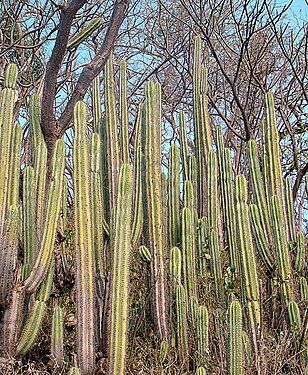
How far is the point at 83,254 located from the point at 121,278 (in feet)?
1.00

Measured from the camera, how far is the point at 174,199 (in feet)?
15.9

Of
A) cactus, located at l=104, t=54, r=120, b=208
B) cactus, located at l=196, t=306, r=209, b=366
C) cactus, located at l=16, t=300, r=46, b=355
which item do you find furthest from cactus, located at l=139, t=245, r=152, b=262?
cactus, located at l=16, t=300, r=46, b=355

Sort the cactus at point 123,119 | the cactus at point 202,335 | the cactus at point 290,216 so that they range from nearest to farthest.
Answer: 1. the cactus at point 202,335
2. the cactus at point 123,119
3. the cactus at point 290,216

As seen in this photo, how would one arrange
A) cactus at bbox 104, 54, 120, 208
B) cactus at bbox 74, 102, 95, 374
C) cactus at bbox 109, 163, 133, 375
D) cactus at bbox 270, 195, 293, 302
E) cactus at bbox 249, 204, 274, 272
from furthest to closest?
cactus at bbox 104, 54, 120, 208 → cactus at bbox 249, 204, 274, 272 → cactus at bbox 270, 195, 293, 302 → cactus at bbox 74, 102, 95, 374 → cactus at bbox 109, 163, 133, 375

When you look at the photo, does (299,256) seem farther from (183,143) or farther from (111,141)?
(183,143)

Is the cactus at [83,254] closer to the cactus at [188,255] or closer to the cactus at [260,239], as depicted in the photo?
the cactus at [188,255]

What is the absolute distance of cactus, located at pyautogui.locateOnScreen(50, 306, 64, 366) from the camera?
11.6ft

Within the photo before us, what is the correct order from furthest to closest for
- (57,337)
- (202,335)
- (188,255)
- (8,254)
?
(188,255)
(202,335)
(57,337)
(8,254)

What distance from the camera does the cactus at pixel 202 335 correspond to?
3.79 metres

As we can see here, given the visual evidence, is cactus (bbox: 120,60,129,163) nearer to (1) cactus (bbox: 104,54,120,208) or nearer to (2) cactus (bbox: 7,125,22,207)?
(1) cactus (bbox: 104,54,120,208)

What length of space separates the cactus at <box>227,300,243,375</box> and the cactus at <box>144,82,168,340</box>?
86cm

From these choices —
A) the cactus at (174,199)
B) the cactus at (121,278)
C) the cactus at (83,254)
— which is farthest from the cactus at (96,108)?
the cactus at (121,278)

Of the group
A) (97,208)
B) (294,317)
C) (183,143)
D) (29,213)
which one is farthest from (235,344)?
(183,143)

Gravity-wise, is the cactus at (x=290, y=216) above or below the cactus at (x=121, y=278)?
above
